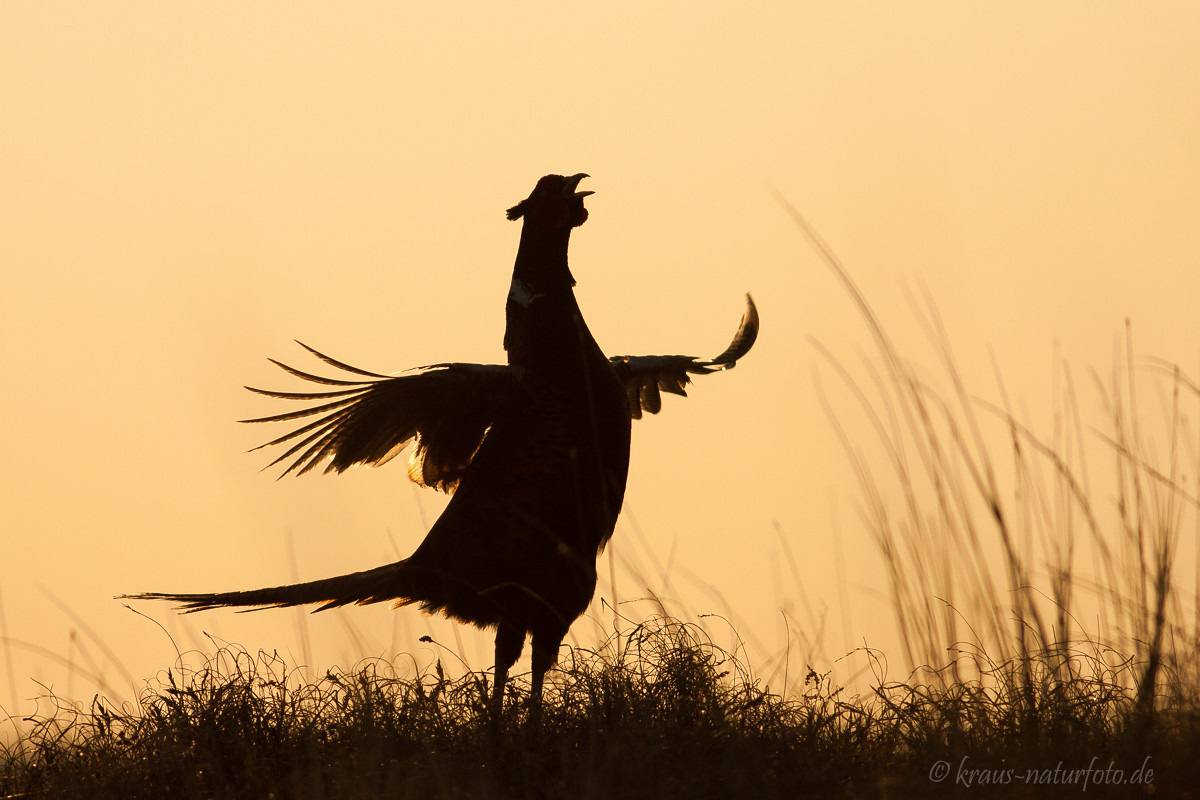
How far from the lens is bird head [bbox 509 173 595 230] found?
15.8 feet

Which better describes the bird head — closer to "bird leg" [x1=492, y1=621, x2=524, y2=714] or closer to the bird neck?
the bird neck

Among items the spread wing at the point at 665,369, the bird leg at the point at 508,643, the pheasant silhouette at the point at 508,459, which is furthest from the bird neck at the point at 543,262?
the bird leg at the point at 508,643

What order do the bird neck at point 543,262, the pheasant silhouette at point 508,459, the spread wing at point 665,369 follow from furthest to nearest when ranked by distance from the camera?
the spread wing at point 665,369 < the bird neck at point 543,262 < the pheasant silhouette at point 508,459

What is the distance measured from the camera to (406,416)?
177 inches

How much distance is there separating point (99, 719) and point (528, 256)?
2.28 metres

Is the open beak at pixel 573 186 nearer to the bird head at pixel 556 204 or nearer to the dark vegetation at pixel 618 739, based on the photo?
the bird head at pixel 556 204

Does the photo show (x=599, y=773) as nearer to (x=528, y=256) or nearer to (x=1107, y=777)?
(x=1107, y=777)

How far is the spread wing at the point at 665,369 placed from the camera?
5.38 m

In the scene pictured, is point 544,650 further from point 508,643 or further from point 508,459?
point 508,459

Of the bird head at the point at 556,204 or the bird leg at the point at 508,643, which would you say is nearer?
the bird leg at the point at 508,643

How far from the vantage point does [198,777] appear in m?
3.18

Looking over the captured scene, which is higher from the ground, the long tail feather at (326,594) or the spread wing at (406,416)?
the spread wing at (406,416)

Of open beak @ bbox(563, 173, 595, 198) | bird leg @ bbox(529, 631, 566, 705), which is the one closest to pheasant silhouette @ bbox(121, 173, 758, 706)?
bird leg @ bbox(529, 631, 566, 705)

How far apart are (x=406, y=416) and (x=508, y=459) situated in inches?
16.5
